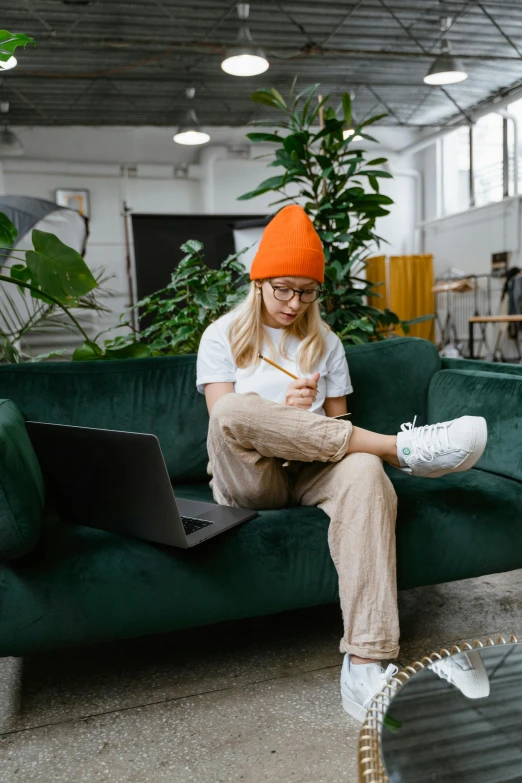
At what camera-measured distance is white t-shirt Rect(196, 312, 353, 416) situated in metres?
1.64

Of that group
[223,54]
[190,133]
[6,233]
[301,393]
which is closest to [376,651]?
[301,393]

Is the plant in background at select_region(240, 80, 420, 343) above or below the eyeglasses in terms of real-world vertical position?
above

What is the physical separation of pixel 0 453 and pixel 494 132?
32.2 feet

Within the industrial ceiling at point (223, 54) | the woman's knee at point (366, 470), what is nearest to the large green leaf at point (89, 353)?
the woman's knee at point (366, 470)

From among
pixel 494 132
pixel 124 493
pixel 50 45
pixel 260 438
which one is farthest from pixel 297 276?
pixel 494 132

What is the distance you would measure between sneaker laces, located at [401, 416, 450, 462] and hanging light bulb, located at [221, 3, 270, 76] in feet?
16.9

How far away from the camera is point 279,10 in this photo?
6.49 meters

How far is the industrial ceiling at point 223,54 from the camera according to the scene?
644cm

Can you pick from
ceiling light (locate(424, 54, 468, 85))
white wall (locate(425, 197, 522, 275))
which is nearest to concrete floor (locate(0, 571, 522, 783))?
ceiling light (locate(424, 54, 468, 85))

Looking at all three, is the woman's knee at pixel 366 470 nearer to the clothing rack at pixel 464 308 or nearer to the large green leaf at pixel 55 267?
the large green leaf at pixel 55 267

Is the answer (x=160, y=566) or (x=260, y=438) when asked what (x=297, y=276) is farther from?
(x=160, y=566)

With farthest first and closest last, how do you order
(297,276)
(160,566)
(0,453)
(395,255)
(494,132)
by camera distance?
(395,255), (494,132), (297,276), (160,566), (0,453)

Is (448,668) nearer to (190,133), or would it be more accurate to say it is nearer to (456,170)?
(190,133)

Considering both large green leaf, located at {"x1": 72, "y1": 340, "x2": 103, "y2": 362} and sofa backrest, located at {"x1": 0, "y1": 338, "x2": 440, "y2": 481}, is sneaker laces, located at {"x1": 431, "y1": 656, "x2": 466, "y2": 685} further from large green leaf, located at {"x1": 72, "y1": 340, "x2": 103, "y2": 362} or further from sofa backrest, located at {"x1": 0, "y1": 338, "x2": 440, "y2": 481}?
large green leaf, located at {"x1": 72, "y1": 340, "x2": 103, "y2": 362}
